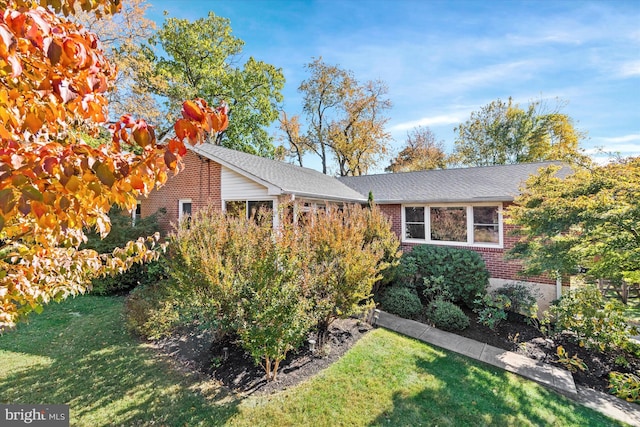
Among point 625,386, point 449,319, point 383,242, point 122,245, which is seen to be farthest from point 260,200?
point 625,386

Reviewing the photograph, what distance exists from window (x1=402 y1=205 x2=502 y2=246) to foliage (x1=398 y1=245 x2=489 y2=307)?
6.09ft

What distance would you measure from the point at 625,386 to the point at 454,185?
8.75 metres

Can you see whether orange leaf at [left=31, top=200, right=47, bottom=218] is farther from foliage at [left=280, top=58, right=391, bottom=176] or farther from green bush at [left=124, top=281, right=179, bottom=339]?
foliage at [left=280, top=58, right=391, bottom=176]

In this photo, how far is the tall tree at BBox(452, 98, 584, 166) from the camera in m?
27.3

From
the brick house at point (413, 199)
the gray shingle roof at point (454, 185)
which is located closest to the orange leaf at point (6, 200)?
the brick house at point (413, 199)

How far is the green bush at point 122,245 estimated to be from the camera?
10.2m

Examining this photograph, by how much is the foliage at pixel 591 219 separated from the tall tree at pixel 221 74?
861 inches

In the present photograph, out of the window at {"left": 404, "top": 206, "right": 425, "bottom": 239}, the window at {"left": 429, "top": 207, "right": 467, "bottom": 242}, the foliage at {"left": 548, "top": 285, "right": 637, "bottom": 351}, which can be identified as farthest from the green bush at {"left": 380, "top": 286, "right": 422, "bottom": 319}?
the window at {"left": 404, "top": 206, "right": 425, "bottom": 239}

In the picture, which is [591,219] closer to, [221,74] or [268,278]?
[268,278]

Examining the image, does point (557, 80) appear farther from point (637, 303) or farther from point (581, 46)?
point (637, 303)

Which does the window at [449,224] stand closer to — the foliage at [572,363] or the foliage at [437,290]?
the foliage at [437,290]

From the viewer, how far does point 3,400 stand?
426 centimetres

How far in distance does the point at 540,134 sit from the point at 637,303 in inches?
891

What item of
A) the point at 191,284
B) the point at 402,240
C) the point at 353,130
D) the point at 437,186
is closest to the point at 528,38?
the point at 437,186
